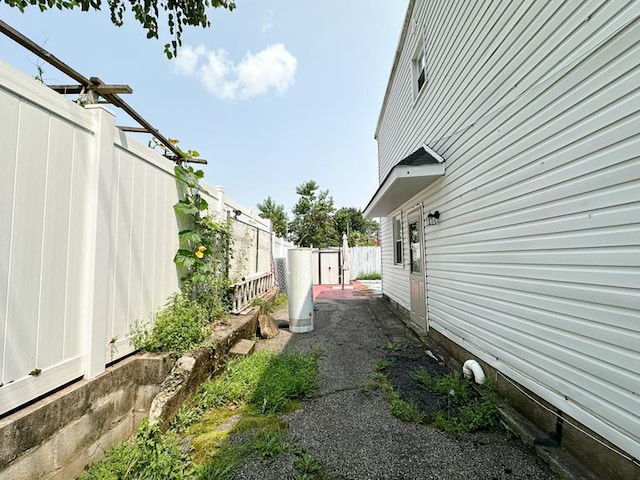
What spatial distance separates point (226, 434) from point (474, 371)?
8.47 feet

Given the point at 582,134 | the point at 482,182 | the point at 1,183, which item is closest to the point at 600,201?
the point at 582,134

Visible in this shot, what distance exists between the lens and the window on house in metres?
5.05

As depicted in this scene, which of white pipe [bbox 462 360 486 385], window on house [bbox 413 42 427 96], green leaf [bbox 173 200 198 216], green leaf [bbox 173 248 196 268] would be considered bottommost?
white pipe [bbox 462 360 486 385]

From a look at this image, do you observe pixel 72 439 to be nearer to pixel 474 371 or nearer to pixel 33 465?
pixel 33 465

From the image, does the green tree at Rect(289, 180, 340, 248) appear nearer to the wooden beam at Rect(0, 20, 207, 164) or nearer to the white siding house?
the white siding house

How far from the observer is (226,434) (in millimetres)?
2359

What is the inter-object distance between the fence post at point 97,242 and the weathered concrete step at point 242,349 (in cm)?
188

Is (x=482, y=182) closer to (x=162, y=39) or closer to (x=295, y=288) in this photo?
(x=295, y=288)

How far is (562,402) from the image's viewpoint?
2.07 meters

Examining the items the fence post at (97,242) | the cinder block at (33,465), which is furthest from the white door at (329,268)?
the cinder block at (33,465)

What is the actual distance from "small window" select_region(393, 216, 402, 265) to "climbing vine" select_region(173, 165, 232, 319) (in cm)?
434

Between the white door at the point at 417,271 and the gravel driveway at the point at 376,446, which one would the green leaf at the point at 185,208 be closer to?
the gravel driveway at the point at 376,446

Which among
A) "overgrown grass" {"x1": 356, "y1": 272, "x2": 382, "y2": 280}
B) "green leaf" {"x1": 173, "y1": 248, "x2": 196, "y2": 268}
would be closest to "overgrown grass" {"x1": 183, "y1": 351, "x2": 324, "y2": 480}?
"green leaf" {"x1": 173, "y1": 248, "x2": 196, "y2": 268}

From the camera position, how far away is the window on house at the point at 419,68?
5051 millimetres
